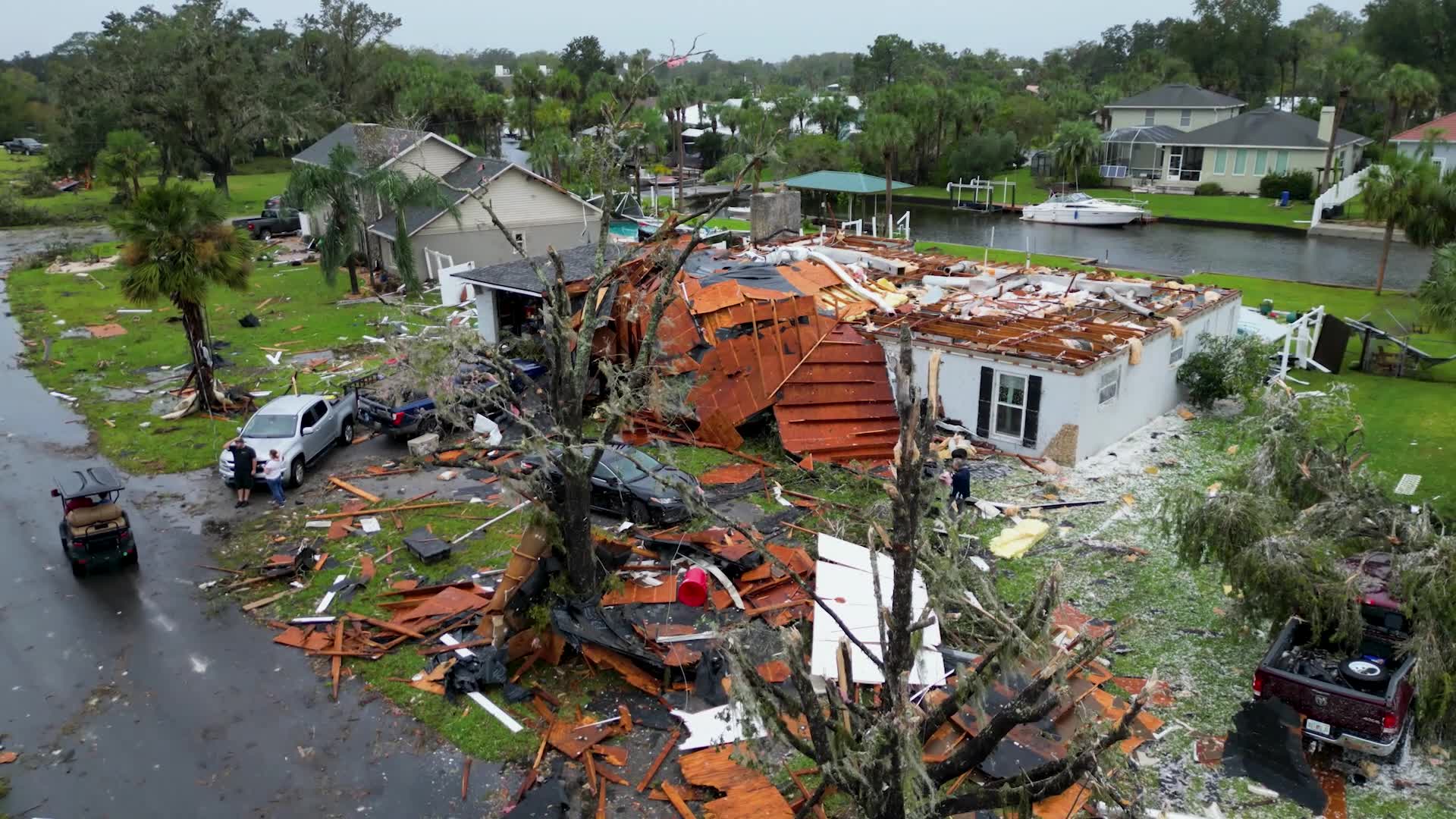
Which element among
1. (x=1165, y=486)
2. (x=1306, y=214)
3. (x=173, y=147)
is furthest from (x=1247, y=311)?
(x=173, y=147)

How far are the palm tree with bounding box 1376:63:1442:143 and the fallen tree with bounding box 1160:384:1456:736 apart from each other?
5409cm

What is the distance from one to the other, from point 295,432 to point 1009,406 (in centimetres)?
→ 1503

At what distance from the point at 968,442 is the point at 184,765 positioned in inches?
591

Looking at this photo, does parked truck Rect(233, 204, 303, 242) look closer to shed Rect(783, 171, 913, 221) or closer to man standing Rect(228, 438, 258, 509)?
shed Rect(783, 171, 913, 221)

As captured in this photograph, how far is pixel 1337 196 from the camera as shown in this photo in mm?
53531

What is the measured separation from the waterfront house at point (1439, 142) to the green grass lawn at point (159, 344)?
174ft

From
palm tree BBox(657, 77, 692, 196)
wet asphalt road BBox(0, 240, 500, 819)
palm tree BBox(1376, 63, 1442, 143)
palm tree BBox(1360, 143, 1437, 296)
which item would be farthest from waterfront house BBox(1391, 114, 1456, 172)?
wet asphalt road BBox(0, 240, 500, 819)

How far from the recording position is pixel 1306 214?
54.5 meters

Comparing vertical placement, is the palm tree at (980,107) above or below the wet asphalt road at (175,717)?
above

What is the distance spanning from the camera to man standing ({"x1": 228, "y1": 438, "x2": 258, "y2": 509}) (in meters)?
18.3

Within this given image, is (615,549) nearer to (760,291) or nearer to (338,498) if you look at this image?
(338,498)

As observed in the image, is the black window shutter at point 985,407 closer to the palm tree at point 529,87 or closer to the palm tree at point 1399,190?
the palm tree at point 1399,190

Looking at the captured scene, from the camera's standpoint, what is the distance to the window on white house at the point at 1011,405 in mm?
19672

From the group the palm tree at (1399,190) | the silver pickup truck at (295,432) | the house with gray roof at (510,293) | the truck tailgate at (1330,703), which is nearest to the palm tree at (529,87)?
the house with gray roof at (510,293)
